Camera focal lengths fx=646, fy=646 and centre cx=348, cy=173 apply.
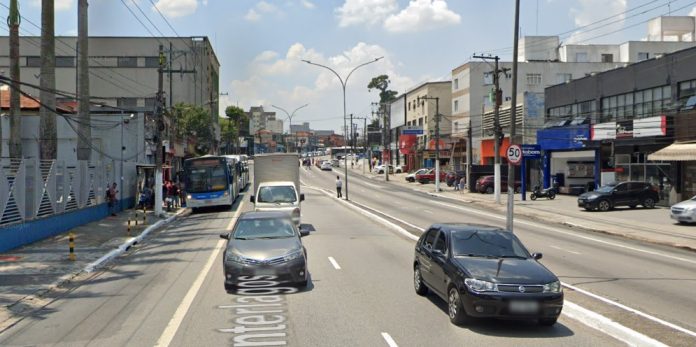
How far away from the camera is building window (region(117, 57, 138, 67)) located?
265 feet

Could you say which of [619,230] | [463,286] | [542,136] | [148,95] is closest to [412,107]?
[148,95]

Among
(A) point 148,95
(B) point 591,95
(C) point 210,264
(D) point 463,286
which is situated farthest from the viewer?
(A) point 148,95

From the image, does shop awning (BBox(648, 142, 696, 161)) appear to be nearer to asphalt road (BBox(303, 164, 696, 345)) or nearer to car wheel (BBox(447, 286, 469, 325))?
asphalt road (BBox(303, 164, 696, 345))

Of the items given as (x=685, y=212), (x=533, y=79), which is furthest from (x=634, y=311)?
(x=533, y=79)

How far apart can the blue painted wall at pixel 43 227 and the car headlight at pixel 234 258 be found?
10327 millimetres

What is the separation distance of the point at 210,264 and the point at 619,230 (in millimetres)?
18342

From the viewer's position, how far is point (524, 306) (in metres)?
8.72

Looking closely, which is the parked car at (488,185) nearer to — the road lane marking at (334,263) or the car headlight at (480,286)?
the road lane marking at (334,263)

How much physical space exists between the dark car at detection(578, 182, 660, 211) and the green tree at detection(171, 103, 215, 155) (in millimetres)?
45444

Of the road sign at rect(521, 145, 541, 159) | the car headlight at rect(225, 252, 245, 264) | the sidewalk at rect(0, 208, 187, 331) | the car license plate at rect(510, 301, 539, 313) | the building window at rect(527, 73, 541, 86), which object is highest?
the building window at rect(527, 73, 541, 86)

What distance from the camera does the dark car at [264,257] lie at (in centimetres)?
1200

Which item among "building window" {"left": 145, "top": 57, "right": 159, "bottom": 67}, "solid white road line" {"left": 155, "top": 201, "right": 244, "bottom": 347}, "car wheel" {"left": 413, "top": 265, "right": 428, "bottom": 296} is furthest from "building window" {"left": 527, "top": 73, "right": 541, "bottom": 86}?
"car wheel" {"left": 413, "top": 265, "right": 428, "bottom": 296}

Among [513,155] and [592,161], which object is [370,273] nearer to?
[513,155]

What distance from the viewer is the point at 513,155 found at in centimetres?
2233
